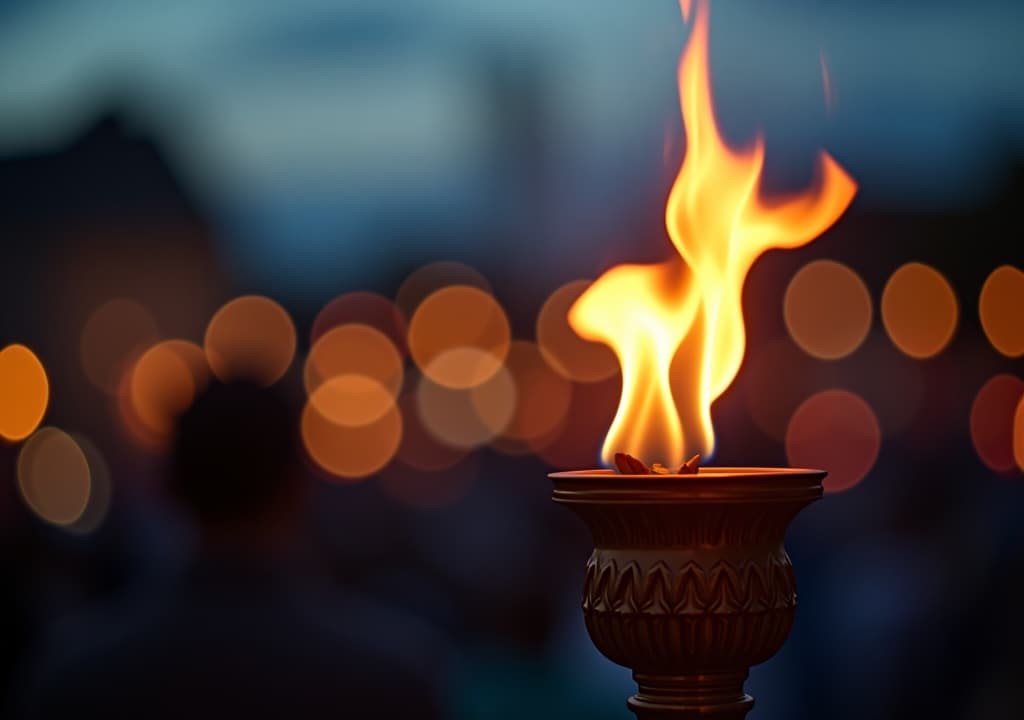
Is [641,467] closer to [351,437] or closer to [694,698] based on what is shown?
[694,698]

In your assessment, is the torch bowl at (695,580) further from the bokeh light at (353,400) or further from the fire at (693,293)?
the bokeh light at (353,400)

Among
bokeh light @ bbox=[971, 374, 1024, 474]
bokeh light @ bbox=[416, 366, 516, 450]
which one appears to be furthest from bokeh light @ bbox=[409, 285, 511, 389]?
bokeh light @ bbox=[971, 374, 1024, 474]

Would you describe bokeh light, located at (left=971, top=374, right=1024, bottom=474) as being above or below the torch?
below

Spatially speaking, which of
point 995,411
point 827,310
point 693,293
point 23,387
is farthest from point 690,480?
point 23,387

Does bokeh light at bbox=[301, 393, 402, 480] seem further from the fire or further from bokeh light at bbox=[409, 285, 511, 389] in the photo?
the fire

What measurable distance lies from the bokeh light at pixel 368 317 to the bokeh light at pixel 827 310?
833cm

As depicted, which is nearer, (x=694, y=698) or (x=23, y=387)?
(x=694, y=698)

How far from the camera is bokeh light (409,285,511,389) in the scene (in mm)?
32188

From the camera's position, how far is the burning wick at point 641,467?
72.8 inches

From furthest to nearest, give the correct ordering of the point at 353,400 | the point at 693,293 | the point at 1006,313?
the point at 353,400, the point at 1006,313, the point at 693,293

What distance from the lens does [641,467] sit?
1.87 metres

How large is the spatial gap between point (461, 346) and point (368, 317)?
3021mm

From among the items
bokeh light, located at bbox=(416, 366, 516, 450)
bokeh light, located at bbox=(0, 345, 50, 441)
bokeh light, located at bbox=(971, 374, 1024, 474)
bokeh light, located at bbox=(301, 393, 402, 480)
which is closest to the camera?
bokeh light, located at bbox=(971, 374, 1024, 474)

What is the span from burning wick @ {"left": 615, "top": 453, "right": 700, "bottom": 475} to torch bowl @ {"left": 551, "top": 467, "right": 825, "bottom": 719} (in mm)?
28
